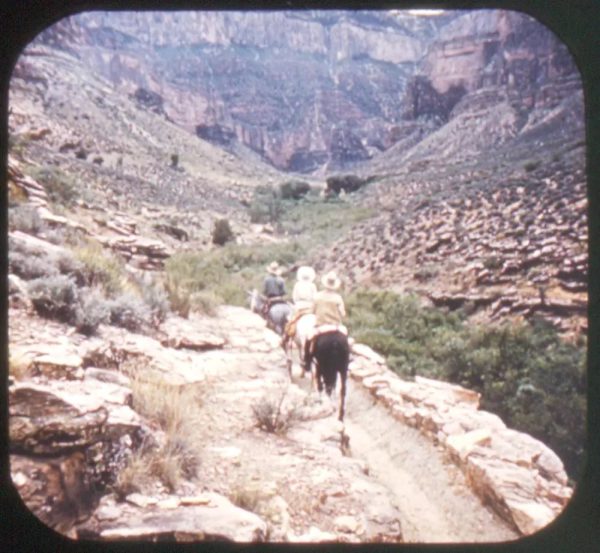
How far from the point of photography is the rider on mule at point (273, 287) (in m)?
2.85

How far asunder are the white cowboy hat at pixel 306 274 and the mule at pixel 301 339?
183mm

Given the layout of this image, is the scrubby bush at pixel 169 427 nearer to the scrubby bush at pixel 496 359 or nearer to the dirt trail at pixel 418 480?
the dirt trail at pixel 418 480

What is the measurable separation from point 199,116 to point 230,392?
1.24m

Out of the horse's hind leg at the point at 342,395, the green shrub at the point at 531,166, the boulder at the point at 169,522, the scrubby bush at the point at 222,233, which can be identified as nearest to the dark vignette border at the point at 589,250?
the boulder at the point at 169,522

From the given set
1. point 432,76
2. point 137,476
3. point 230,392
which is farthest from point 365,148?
point 137,476

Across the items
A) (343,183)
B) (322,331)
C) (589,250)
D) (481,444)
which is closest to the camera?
(589,250)

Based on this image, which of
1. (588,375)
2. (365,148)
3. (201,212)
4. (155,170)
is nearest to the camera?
(588,375)

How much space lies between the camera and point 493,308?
2.69 metres

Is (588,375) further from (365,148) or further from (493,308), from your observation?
(365,148)

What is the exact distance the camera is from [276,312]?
3.04 meters

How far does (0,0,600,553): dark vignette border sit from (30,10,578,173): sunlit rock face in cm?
6

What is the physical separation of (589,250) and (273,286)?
→ 1.47 meters

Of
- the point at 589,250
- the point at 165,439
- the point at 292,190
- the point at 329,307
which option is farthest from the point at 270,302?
the point at 589,250

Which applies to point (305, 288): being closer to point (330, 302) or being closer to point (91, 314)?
point (330, 302)
